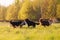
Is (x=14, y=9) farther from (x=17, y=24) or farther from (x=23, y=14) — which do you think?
(x=17, y=24)

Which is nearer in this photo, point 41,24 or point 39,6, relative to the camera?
point 41,24

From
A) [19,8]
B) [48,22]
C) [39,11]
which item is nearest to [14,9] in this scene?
[19,8]

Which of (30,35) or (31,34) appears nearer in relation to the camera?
(30,35)

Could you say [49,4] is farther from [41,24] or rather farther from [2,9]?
[41,24]

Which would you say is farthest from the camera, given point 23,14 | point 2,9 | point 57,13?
point 2,9

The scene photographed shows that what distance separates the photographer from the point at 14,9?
34.1m

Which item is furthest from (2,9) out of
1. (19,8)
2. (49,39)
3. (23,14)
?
(49,39)

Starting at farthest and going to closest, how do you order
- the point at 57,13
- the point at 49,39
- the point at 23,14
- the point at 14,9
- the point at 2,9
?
1. the point at 2,9
2. the point at 14,9
3. the point at 23,14
4. the point at 57,13
5. the point at 49,39

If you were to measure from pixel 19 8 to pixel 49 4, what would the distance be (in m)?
5.51

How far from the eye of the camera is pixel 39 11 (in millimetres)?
34719

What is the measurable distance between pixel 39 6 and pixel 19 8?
133 inches

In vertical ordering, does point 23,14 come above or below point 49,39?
→ below

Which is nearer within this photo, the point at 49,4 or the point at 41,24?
the point at 41,24

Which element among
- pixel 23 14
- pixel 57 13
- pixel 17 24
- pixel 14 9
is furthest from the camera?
pixel 14 9
